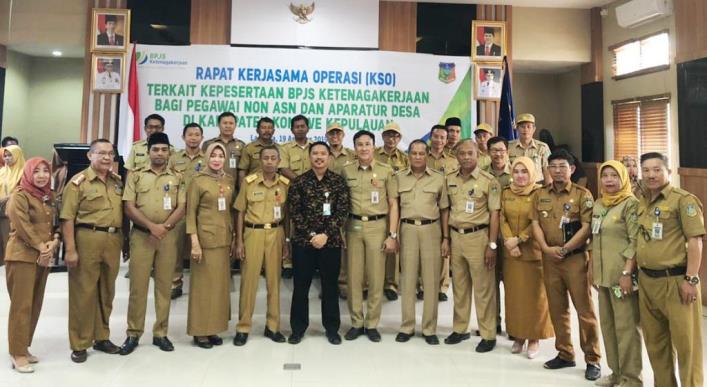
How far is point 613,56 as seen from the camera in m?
6.48

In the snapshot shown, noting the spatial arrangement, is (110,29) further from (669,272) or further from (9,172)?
(669,272)

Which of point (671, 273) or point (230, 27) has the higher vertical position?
point (230, 27)

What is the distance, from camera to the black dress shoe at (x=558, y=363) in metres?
3.06

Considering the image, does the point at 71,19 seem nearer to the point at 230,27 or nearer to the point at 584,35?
the point at 230,27

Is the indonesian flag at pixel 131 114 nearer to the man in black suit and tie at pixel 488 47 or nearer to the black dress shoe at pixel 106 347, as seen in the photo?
the black dress shoe at pixel 106 347

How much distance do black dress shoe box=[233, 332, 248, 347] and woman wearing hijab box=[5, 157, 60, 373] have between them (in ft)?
4.21

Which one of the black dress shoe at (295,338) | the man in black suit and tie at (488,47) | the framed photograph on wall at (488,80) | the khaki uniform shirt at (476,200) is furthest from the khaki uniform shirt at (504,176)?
the man in black suit and tie at (488,47)

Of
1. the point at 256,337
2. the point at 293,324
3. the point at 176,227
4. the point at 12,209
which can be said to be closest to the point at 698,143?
the point at 293,324

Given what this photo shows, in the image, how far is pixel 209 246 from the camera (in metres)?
3.30

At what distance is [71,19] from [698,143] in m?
7.59

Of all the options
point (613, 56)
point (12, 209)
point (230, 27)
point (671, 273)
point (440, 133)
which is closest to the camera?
point (671, 273)

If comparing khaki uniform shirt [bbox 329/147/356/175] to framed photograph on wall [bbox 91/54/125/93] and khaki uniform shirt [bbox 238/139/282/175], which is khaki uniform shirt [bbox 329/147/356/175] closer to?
khaki uniform shirt [bbox 238/139/282/175]

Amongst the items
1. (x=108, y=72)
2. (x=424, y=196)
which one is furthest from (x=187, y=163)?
(x=108, y=72)

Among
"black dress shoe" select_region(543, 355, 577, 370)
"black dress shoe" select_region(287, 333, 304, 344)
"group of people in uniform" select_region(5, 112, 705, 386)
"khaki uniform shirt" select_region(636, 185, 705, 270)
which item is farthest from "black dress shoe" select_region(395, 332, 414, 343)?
"khaki uniform shirt" select_region(636, 185, 705, 270)
